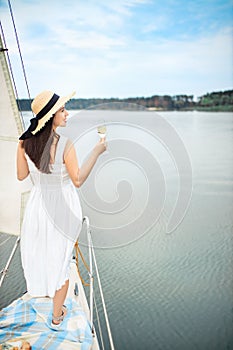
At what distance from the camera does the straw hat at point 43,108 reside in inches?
43.6

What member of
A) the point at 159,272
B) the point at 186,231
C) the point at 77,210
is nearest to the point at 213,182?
the point at 186,231

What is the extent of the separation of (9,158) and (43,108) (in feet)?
1.98

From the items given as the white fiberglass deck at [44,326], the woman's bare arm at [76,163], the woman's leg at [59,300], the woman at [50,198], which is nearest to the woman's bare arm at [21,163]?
the woman at [50,198]

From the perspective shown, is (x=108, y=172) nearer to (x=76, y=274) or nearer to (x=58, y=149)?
(x=76, y=274)

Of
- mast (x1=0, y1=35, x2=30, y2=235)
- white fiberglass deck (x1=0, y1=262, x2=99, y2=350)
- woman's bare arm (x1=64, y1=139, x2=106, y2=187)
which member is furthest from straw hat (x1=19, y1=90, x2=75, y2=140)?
white fiberglass deck (x1=0, y1=262, x2=99, y2=350)

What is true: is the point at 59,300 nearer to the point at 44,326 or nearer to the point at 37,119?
the point at 44,326

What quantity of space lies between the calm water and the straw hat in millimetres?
156

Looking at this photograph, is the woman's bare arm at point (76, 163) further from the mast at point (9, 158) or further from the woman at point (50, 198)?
the mast at point (9, 158)

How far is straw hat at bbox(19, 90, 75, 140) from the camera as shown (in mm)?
1106

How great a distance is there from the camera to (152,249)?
2.70 m

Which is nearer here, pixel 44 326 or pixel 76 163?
pixel 76 163

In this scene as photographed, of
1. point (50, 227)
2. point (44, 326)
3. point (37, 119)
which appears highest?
point (37, 119)

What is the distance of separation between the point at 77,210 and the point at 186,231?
6.04 feet

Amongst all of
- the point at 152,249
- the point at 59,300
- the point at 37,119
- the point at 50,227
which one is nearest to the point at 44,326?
the point at 59,300
